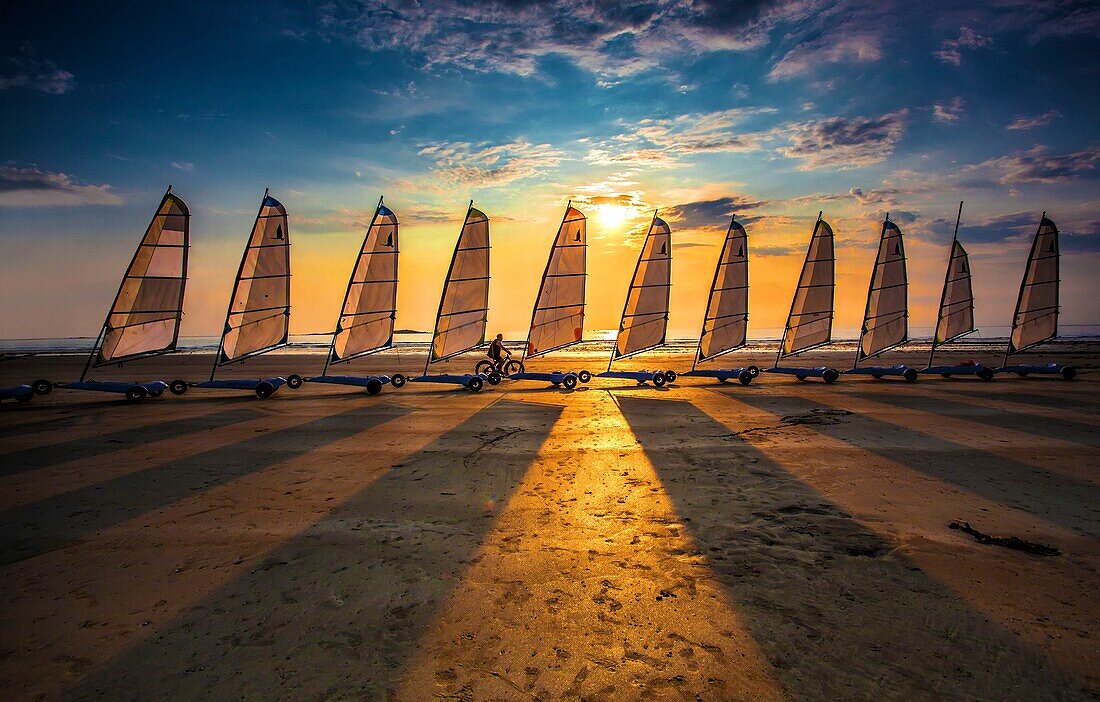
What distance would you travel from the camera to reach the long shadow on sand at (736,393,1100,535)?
6066 millimetres

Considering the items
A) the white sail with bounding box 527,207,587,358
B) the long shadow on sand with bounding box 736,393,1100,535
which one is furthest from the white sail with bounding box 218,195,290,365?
the long shadow on sand with bounding box 736,393,1100,535

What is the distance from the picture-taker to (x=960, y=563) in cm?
470

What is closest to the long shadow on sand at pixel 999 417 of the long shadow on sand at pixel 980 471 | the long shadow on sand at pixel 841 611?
the long shadow on sand at pixel 980 471

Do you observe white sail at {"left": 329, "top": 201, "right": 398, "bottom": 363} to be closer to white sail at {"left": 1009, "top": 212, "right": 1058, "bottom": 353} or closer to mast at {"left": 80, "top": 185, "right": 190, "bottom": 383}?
mast at {"left": 80, "top": 185, "right": 190, "bottom": 383}

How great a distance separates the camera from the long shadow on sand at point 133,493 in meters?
5.65

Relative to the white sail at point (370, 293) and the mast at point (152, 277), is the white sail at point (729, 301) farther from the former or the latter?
the mast at point (152, 277)

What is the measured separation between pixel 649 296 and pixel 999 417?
1171cm

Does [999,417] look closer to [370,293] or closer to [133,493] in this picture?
[133,493]

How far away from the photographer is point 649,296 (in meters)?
20.4

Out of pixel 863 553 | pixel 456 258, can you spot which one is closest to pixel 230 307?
pixel 456 258

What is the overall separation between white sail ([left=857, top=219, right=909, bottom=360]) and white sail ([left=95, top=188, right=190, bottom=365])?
26.6 metres

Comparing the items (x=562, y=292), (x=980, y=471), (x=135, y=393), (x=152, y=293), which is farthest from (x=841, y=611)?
(x=152, y=293)

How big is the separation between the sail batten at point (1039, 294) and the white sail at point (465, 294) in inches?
874

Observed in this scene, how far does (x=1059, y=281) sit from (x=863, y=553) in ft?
82.6
